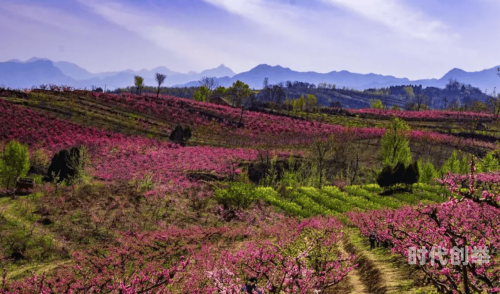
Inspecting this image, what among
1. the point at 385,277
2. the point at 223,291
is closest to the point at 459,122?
the point at 385,277

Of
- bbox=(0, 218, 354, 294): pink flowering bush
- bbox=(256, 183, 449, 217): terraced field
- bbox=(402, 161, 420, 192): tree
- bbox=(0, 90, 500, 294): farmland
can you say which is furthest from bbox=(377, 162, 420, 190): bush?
bbox=(0, 218, 354, 294): pink flowering bush

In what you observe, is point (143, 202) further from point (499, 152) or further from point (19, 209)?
point (499, 152)

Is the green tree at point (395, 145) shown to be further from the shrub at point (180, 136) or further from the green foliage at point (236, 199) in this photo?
the shrub at point (180, 136)

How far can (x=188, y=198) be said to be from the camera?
2338 cm

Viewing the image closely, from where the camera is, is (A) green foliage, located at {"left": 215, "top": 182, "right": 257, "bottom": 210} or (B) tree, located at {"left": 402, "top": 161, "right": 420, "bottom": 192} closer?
(A) green foliage, located at {"left": 215, "top": 182, "right": 257, "bottom": 210}

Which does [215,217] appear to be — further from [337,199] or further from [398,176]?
[398,176]

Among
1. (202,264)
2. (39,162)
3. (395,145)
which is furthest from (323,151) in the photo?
(39,162)

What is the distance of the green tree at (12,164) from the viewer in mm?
21109

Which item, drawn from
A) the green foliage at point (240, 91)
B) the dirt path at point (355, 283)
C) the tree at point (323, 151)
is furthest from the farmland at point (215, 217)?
the green foliage at point (240, 91)

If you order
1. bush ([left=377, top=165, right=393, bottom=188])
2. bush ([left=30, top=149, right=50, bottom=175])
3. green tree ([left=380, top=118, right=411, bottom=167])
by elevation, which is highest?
green tree ([left=380, top=118, right=411, bottom=167])

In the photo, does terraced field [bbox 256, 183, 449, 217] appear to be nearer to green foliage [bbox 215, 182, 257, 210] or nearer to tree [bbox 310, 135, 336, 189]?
green foliage [bbox 215, 182, 257, 210]

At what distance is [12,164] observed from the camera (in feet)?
69.9

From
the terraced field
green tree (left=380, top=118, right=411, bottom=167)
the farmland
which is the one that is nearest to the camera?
the farmland

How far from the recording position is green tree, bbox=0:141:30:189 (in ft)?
69.3
